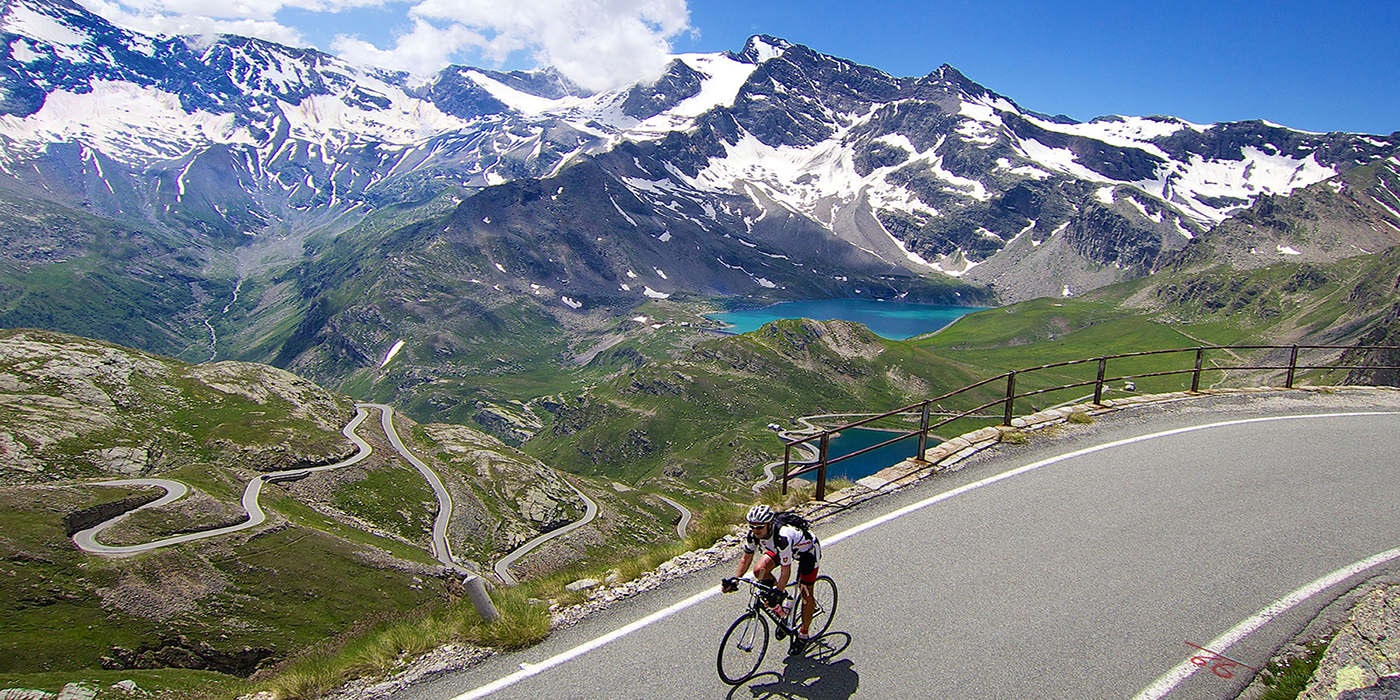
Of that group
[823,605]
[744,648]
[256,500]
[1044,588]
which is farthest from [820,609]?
[256,500]

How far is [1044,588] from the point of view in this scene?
9.99 metres

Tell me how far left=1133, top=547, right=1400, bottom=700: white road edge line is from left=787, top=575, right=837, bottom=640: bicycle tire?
3669mm

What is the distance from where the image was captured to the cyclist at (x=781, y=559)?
27.5 feet

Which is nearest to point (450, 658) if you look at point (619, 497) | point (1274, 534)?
point (1274, 534)

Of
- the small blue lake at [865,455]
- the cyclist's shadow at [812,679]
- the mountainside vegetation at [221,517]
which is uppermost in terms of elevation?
the cyclist's shadow at [812,679]

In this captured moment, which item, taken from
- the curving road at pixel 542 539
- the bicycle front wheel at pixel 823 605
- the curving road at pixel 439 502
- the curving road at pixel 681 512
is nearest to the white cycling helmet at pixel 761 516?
the bicycle front wheel at pixel 823 605

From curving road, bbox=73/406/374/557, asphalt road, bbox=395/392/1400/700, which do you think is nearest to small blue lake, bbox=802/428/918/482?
curving road, bbox=73/406/374/557

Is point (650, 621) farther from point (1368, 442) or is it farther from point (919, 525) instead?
point (1368, 442)

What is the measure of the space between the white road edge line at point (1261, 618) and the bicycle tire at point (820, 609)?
144 inches

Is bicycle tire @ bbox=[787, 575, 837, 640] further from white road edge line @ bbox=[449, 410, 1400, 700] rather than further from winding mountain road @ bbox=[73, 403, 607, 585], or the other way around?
winding mountain road @ bbox=[73, 403, 607, 585]

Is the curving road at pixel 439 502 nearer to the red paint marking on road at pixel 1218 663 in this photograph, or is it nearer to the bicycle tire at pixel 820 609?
the bicycle tire at pixel 820 609

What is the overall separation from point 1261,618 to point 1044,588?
277cm

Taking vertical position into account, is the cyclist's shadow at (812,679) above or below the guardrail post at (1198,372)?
below

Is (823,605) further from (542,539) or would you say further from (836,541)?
(542,539)
